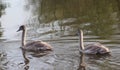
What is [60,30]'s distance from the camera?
19.3 m

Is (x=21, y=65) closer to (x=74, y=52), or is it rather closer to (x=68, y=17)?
(x=74, y=52)

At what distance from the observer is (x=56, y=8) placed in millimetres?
25000

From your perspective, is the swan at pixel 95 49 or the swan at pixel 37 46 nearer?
the swan at pixel 95 49

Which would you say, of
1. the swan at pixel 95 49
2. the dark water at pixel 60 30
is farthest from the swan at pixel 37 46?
the swan at pixel 95 49

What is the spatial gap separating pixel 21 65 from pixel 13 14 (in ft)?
32.8

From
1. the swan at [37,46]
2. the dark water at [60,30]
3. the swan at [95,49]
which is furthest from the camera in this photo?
the swan at [37,46]

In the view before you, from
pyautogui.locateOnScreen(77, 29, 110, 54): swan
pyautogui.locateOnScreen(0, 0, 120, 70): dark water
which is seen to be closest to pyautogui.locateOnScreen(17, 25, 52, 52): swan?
pyautogui.locateOnScreen(0, 0, 120, 70): dark water

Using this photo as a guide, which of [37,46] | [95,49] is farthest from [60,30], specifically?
[95,49]

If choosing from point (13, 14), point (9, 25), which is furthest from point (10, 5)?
point (9, 25)

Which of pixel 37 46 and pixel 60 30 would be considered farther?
pixel 60 30

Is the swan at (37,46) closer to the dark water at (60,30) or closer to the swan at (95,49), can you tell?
the dark water at (60,30)

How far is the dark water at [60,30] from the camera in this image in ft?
46.3

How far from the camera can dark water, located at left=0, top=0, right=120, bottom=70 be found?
1412cm

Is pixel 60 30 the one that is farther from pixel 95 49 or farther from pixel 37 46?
pixel 95 49
